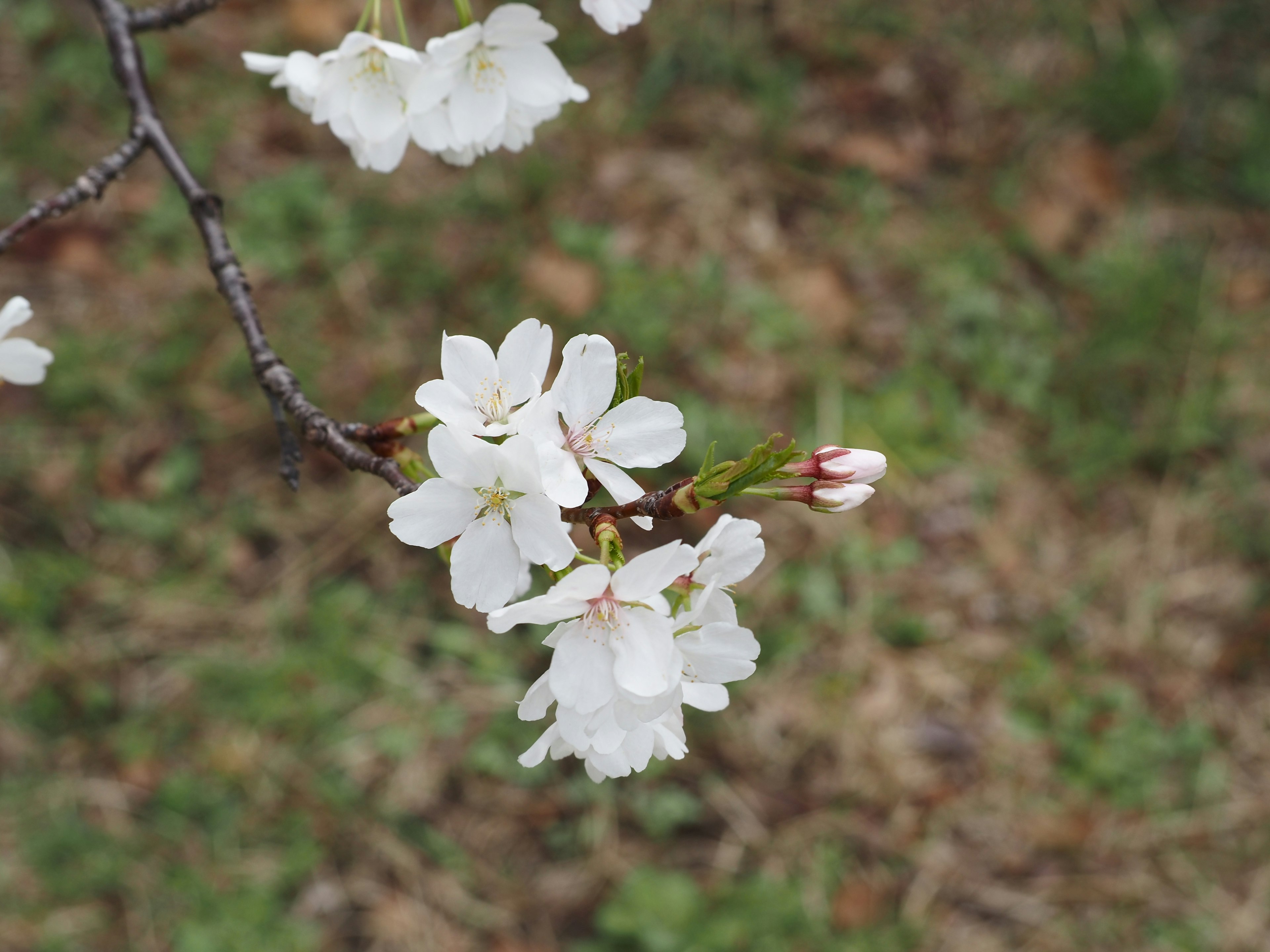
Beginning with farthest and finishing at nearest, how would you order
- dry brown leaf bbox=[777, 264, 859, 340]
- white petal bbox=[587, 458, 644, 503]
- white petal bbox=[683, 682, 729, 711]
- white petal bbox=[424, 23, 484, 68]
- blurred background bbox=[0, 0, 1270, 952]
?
dry brown leaf bbox=[777, 264, 859, 340]
blurred background bbox=[0, 0, 1270, 952]
white petal bbox=[424, 23, 484, 68]
white petal bbox=[683, 682, 729, 711]
white petal bbox=[587, 458, 644, 503]

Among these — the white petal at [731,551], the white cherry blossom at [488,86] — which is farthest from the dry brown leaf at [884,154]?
the white petal at [731,551]

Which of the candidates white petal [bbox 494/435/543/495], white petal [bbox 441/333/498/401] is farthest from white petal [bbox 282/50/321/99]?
white petal [bbox 494/435/543/495]

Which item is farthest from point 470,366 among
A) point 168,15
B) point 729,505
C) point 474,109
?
point 729,505

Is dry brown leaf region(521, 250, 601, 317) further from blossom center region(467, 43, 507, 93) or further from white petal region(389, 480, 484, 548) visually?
white petal region(389, 480, 484, 548)

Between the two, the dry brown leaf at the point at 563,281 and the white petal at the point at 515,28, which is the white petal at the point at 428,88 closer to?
the white petal at the point at 515,28

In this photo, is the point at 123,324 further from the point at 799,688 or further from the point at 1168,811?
the point at 1168,811
